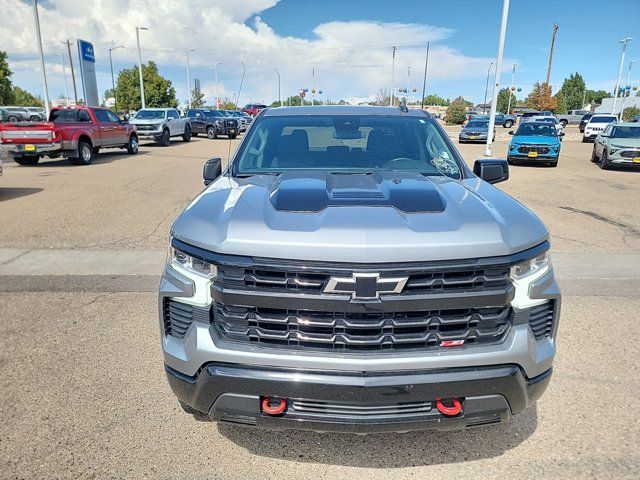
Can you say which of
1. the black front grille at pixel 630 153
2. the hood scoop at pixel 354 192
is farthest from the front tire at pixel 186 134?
the hood scoop at pixel 354 192

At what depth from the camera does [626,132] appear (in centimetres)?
1695

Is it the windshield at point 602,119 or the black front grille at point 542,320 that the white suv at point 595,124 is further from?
the black front grille at point 542,320

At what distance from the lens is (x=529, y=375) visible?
221cm

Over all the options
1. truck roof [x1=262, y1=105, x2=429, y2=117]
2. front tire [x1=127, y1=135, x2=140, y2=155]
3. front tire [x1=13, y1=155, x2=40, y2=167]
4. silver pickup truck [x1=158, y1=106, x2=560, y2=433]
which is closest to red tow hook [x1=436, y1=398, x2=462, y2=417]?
silver pickup truck [x1=158, y1=106, x2=560, y2=433]

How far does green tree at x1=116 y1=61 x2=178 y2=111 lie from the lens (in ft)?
206

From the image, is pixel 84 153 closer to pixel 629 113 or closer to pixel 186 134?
pixel 186 134

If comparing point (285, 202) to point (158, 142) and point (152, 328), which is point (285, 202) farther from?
point (158, 142)

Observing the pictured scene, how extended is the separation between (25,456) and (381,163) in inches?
113

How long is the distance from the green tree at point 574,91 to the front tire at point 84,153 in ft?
330

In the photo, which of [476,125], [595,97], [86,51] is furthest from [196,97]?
[595,97]

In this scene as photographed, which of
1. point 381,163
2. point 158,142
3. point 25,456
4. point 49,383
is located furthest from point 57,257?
point 158,142

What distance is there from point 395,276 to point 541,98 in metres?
80.5

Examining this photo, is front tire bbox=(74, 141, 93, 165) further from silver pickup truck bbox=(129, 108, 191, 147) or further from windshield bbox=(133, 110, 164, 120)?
windshield bbox=(133, 110, 164, 120)

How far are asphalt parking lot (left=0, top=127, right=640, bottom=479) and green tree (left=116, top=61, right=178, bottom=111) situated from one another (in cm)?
6167
